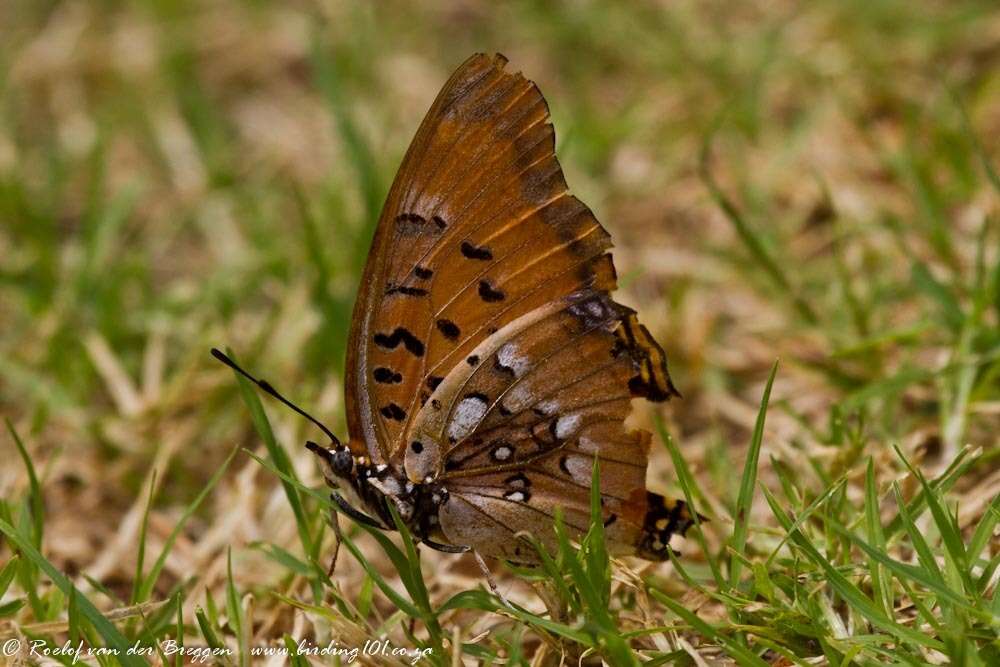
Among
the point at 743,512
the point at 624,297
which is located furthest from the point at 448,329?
the point at 624,297

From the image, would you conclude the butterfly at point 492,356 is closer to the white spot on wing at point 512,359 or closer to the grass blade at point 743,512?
the white spot on wing at point 512,359

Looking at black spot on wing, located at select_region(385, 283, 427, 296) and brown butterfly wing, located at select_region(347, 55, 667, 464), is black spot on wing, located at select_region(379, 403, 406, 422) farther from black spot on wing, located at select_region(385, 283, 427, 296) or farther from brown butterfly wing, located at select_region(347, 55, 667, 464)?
black spot on wing, located at select_region(385, 283, 427, 296)

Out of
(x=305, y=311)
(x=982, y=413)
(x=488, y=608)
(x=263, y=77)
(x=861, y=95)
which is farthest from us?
(x=263, y=77)

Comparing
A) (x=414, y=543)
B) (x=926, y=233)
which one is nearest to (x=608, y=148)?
(x=926, y=233)

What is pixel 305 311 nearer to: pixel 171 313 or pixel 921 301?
pixel 171 313
